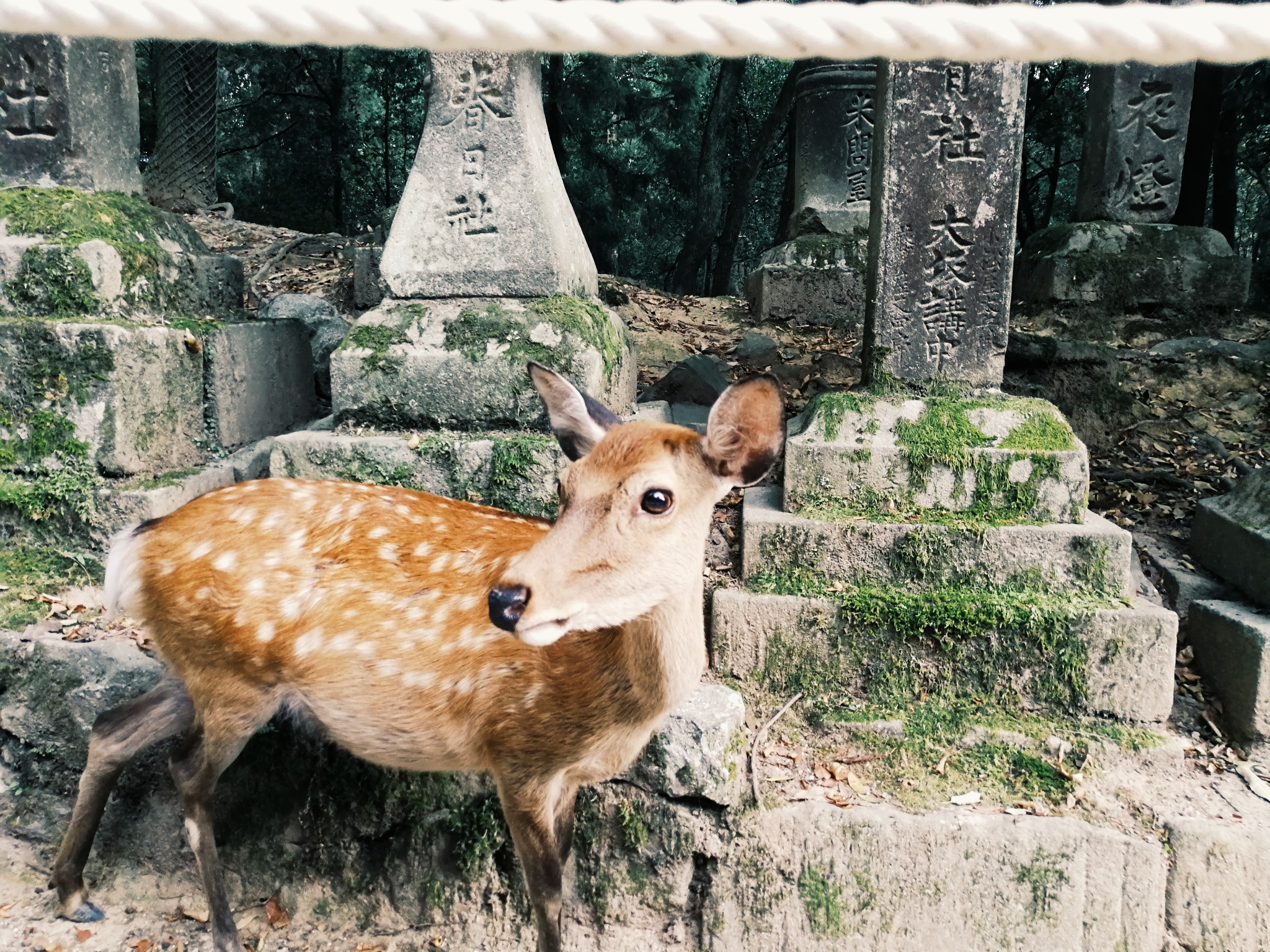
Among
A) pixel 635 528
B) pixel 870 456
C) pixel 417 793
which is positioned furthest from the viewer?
pixel 870 456

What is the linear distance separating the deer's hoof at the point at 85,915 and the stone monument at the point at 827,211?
19.4 feet

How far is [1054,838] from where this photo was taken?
2604 mm

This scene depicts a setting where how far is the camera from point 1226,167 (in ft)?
35.3

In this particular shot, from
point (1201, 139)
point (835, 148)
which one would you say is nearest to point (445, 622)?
point (835, 148)

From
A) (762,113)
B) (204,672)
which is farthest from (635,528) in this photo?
(762,113)

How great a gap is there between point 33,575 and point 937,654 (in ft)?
10.9

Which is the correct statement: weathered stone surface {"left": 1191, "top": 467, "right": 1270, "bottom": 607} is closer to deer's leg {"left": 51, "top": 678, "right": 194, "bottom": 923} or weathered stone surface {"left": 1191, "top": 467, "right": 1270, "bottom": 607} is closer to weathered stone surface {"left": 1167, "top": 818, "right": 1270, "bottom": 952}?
weathered stone surface {"left": 1167, "top": 818, "right": 1270, "bottom": 952}

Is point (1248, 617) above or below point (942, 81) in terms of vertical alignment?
below

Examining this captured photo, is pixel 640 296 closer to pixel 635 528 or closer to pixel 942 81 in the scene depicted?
pixel 942 81

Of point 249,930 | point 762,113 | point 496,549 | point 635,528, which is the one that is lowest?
point 249,930

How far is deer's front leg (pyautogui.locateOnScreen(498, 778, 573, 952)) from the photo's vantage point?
2.21m

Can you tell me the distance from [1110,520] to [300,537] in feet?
12.0

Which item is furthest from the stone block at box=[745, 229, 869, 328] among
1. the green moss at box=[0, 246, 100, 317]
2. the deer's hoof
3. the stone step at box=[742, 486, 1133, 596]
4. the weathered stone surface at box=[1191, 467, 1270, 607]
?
the deer's hoof

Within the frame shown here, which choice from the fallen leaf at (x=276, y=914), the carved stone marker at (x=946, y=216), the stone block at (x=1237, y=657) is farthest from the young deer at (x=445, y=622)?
the stone block at (x=1237, y=657)
